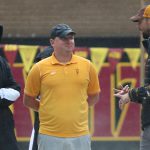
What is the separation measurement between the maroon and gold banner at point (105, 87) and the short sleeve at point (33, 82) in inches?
148

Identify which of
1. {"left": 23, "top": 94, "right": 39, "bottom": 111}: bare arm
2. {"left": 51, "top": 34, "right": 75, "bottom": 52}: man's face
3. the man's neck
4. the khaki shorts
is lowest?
the khaki shorts

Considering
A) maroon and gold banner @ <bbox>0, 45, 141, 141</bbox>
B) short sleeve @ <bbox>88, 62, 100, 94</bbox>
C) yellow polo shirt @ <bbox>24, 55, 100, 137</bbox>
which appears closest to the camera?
yellow polo shirt @ <bbox>24, 55, 100, 137</bbox>

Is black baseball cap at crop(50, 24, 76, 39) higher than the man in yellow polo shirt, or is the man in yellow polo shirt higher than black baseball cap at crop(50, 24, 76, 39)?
black baseball cap at crop(50, 24, 76, 39)

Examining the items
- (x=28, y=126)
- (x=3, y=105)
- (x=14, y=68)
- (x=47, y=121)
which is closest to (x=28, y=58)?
(x=14, y=68)

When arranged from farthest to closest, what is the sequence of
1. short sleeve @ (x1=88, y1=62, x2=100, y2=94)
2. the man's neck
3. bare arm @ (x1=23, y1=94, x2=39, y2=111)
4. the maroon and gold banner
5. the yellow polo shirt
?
the maroon and gold banner
bare arm @ (x1=23, y1=94, x2=39, y2=111)
short sleeve @ (x1=88, y1=62, x2=100, y2=94)
the man's neck
the yellow polo shirt

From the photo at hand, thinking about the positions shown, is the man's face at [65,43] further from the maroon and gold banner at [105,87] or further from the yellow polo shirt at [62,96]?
the maroon and gold banner at [105,87]

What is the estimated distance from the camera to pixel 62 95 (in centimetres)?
473

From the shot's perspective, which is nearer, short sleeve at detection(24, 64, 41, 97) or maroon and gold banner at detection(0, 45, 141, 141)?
short sleeve at detection(24, 64, 41, 97)

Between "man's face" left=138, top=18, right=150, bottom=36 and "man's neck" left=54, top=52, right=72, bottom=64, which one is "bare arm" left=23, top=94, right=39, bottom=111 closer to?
"man's neck" left=54, top=52, right=72, bottom=64

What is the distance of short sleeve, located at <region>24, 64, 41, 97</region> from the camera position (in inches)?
191

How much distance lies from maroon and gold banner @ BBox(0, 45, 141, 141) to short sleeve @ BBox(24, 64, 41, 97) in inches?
148

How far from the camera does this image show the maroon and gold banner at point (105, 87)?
28.9ft

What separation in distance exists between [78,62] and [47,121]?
541mm

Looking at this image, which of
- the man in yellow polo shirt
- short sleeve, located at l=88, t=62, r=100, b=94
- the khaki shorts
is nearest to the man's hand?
short sleeve, located at l=88, t=62, r=100, b=94
